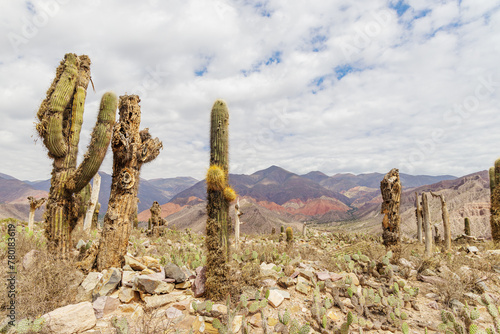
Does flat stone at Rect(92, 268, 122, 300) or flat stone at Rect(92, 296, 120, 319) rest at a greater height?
flat stone at Rect(92, 268, 122, 300)

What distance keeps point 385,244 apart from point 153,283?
704cm

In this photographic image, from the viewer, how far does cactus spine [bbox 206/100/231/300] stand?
471 centimetres

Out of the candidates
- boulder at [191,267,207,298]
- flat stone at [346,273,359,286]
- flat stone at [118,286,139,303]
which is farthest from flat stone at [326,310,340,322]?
flat stone at [118,286,139,303]

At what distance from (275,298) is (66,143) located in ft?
20.6

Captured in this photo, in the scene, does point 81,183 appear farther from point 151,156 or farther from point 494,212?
point 494,212

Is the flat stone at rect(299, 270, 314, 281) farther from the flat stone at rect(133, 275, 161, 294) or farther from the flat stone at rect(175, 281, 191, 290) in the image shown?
the flat stone at rect(133, 275, 161, 294)

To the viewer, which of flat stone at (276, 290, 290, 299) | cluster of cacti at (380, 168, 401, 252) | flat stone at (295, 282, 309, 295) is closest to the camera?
flat stone at (276, 290, 290, 299)

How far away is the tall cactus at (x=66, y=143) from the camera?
244 inches

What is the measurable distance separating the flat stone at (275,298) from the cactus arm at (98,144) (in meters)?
5.07

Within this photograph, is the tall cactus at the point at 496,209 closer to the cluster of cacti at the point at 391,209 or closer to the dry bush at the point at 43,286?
the cluster of cacti at the point at 391,209

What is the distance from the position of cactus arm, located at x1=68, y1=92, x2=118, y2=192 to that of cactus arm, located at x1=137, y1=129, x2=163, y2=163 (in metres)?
0.94

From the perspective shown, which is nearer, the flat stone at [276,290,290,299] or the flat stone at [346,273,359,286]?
the flat stone at [276,290,290,299]

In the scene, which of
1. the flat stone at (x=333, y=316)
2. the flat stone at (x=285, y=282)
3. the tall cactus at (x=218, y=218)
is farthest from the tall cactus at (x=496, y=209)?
the tall cactus at (x=218, y=218)

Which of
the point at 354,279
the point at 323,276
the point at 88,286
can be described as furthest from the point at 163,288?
the point at 354,279
